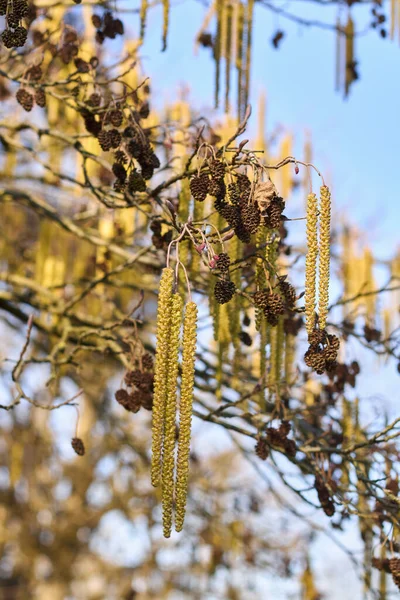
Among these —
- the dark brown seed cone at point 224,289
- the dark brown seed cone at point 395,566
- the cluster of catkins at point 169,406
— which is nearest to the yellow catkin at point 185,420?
the cluster of catkins at point 169,406

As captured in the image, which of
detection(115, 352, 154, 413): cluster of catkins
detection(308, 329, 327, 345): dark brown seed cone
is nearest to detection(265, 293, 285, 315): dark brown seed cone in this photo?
detection(308, 329, 327, 345): dark brown seed cone

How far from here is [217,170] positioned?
2324mm

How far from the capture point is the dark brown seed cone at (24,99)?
134 inches

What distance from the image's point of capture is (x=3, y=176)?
5402 millimetres

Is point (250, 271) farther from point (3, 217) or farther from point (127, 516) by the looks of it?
point (127, 516)

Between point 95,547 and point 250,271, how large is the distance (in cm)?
997

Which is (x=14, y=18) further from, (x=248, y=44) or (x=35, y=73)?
(x=248, y=44)

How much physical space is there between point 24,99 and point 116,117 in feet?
1.88

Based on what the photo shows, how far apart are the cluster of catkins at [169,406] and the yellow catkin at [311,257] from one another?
340 mm

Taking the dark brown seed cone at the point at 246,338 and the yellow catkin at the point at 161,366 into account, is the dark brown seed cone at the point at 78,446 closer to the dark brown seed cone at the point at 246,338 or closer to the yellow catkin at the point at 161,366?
the dark brown seed cone at the point at 246,338

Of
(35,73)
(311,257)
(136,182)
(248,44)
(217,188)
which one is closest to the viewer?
(311,257)

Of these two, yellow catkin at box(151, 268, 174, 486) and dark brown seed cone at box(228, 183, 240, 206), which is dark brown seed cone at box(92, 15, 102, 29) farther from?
yellow catkin at box(151, 268, 174, 486)

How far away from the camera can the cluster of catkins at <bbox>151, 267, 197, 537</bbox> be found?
6.44ft

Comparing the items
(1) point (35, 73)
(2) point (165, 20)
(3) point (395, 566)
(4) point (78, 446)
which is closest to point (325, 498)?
(3) point (395, 566)
